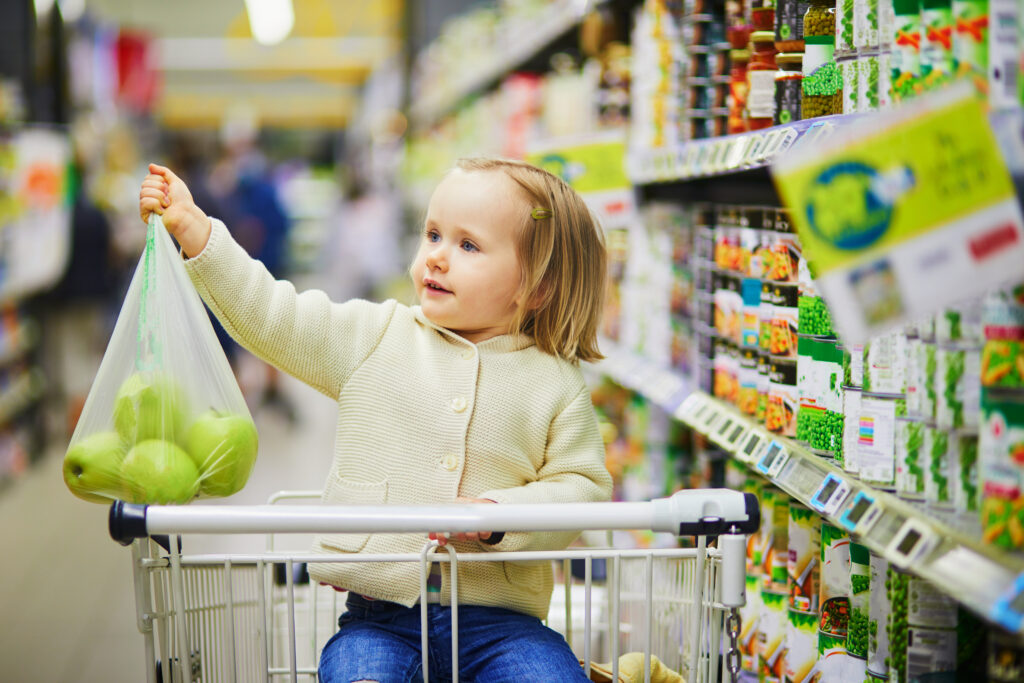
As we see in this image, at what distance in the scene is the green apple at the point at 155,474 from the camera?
56.4 inches

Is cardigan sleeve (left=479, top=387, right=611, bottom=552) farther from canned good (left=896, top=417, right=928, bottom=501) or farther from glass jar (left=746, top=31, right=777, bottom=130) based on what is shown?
glass jar (left=746, top=31, right=777, bottom=130)

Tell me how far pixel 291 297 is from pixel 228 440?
0.88 feet

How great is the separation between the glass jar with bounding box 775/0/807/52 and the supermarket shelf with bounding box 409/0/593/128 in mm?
1242

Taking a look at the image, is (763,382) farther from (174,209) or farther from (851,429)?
(174,209)

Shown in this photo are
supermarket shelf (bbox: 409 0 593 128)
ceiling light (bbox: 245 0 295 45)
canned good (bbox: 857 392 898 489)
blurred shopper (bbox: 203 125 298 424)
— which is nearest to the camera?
canned good (bbox: 857 392 898 489)

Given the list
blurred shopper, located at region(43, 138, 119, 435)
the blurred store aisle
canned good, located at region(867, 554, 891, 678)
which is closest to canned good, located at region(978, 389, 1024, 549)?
canned good, located at region(867, 554, 891, 678)

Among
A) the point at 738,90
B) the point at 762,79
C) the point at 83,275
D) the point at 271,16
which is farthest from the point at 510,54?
the point at 271,16

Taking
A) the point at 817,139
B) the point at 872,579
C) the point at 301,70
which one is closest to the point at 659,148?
the point at 817,139

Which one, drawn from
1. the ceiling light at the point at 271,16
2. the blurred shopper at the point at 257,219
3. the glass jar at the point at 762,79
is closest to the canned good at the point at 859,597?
the glass jar at the point at 762,79

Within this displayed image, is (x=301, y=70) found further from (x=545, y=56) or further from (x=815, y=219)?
(x=815, y=219)

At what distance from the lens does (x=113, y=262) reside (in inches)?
293

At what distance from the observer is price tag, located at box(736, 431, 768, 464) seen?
1722 mm

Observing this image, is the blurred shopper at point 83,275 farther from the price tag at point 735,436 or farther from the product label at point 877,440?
the product label at point 877,440

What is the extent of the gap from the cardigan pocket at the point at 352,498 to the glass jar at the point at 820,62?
0.88 metres
